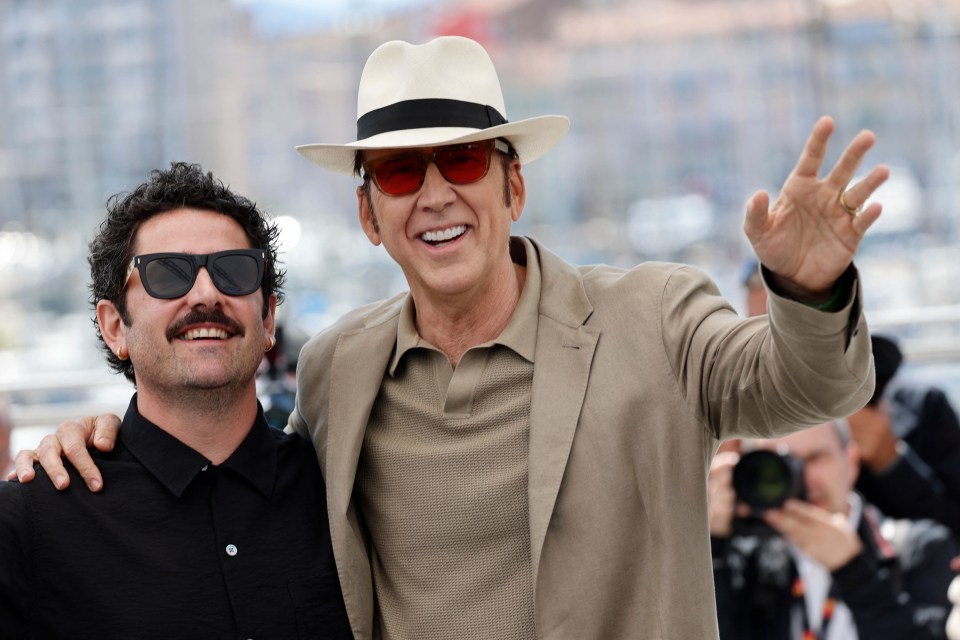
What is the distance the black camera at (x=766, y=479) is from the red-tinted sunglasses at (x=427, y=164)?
123 cm

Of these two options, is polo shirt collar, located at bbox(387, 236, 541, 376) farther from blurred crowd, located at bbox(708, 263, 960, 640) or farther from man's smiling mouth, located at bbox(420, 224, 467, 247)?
blurred crowd, located at bbox(708, 263, 960, 640)

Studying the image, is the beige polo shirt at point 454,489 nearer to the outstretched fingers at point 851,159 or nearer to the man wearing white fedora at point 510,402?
the man wearing white fedora at point 510,402

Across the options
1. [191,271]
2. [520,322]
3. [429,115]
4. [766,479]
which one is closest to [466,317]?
[520,322]

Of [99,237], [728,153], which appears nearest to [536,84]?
[728,153]

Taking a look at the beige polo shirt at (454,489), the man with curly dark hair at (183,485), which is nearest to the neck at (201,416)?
the man with curly dark hair at (183,485)

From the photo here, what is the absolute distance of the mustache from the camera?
172cm

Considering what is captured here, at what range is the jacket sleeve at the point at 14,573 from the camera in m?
1.53

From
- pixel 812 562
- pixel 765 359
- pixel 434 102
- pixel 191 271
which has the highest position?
pixel 434 102

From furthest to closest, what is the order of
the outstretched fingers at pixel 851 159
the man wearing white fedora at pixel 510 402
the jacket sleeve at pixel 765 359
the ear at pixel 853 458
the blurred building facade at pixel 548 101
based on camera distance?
the blurred building facade at pixel 548 101 < the ear at pixel 853 458 < the man wearing white fedora at pixel 510 402 < the jacket sleeve at pixel 765 359 < the outstretched fingers at pixel 851 159

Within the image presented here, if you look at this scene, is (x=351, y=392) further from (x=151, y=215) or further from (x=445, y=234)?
(x=151, y=215)

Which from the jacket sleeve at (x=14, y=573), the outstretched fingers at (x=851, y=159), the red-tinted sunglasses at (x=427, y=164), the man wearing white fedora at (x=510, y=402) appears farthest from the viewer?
the red-tinted sunglasses at (x=427, y=164)

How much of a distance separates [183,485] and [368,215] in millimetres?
574

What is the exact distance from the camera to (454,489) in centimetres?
172

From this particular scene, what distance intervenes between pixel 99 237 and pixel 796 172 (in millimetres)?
1136
